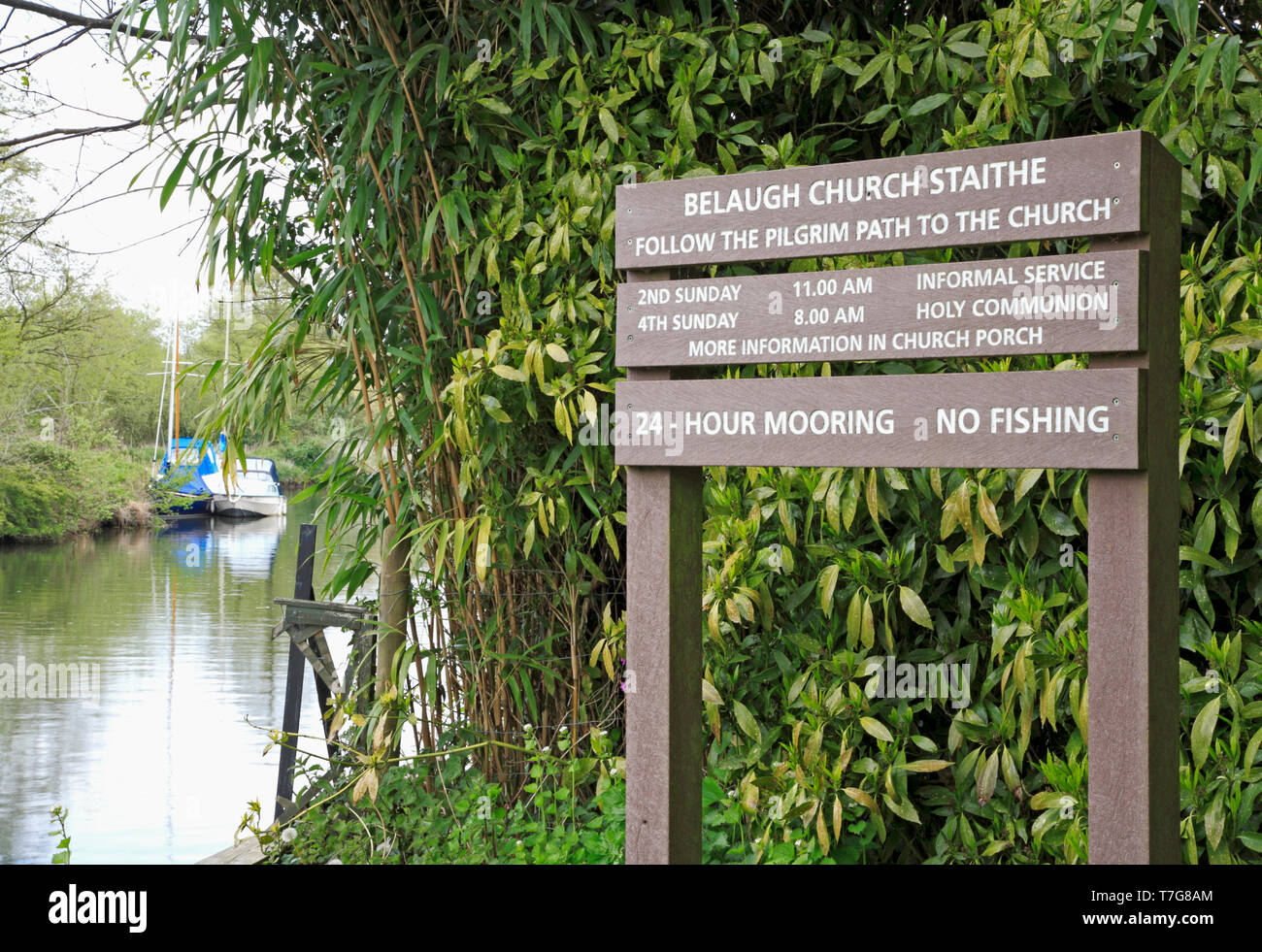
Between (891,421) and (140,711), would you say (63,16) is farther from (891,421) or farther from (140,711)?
(140,711)

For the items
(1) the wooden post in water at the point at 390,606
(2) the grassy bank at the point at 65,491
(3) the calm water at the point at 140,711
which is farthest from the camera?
(2) the grassy bank at the point at 65,491

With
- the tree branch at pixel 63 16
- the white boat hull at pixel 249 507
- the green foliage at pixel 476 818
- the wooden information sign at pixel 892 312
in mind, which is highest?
the tree branch at pixel 63 16

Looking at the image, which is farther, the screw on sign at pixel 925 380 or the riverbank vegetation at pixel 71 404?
the riverbank vegetation at pixel 71 404

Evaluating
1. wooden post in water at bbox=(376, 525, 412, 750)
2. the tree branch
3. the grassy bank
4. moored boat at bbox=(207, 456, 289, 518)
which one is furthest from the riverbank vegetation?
wooden post in water at bbox=(376, 525, 412, 750)

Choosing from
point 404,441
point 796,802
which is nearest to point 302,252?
point 404,441

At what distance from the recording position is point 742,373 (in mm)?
2137

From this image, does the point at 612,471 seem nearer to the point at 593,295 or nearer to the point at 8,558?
the point at 593,295

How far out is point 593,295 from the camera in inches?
87.0

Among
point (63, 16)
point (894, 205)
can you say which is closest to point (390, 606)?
point (894, 205)

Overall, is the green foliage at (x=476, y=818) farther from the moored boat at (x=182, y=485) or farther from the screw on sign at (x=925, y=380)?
the moored boat at (x=182, y=485)

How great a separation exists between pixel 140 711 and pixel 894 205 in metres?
5.90

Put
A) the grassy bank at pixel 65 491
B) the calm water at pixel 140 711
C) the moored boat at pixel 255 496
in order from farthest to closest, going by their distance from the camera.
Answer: the moored boat at pixel 255 496 → the grassy bank at pixel 65 491 → the calm water at pixel 140 711

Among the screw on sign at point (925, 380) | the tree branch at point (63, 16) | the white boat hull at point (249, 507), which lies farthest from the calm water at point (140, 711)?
the white boat hull at point (249, 507)

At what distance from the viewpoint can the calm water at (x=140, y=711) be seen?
4.29 meters
